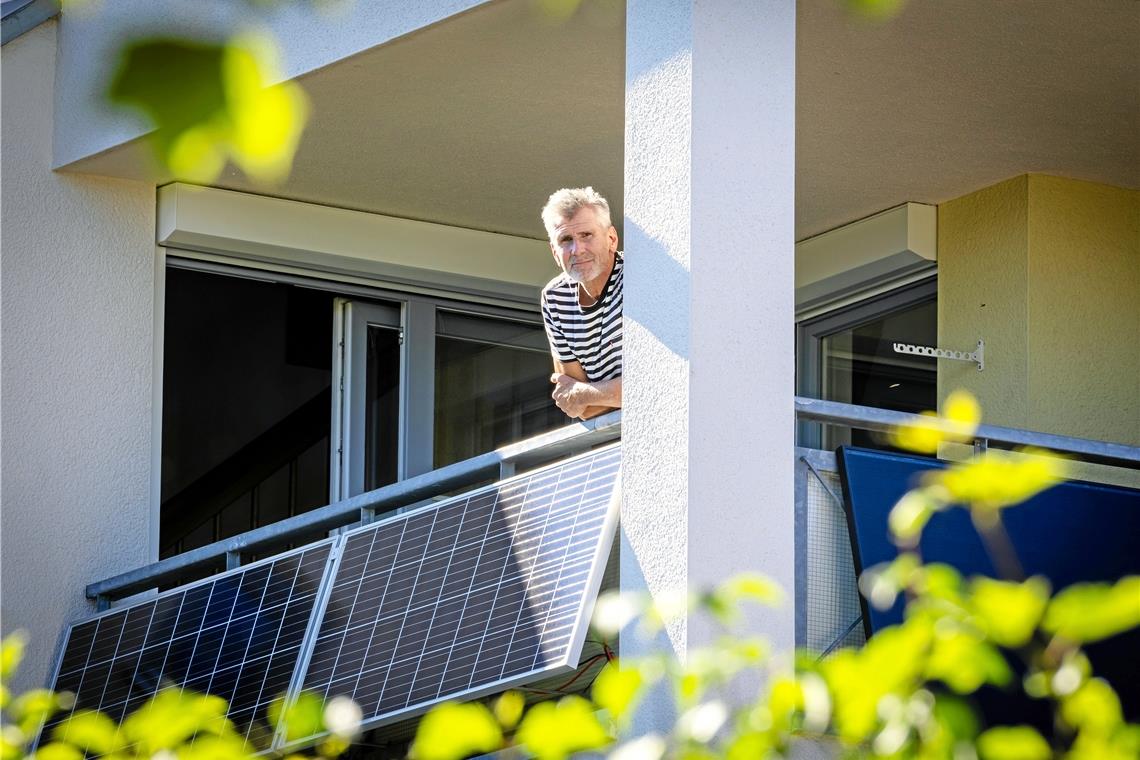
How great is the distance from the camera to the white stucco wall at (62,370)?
7.85 metres

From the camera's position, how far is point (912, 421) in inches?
212

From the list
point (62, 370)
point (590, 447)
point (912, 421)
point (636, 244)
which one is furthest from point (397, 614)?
point (62, 370)

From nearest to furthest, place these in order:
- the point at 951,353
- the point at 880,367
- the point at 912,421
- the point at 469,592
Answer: the point at 912,421
the point at 469,592
the point at 951,353
the point at 880,367

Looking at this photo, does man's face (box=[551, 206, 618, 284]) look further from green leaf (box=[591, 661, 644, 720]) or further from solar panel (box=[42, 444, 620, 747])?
green leaf (box=[591, 661, 644, 720])

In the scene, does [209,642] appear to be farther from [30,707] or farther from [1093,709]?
[1093,709]

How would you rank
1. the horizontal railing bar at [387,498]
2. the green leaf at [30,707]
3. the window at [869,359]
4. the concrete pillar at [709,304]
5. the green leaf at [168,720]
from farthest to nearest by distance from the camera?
the window at [869,359]
the horizontal railing bar at [387,498]
the concrete pillar at [709,304]
the green leaf at [30,707]
the green leaf at [168,720]

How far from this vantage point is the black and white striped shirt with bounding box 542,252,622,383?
6266 mm

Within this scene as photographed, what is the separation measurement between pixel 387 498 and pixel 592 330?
99cm

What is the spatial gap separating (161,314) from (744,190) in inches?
160

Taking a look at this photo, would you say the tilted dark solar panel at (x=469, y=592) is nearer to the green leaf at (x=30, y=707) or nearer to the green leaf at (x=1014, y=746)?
the green leaf at (x=30, y=707)

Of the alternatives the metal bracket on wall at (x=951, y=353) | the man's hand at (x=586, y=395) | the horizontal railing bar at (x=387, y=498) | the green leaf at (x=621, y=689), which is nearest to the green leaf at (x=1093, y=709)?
the green leaf at (x=621, y=689)

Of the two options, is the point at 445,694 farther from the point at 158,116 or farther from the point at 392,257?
the point at 158,116

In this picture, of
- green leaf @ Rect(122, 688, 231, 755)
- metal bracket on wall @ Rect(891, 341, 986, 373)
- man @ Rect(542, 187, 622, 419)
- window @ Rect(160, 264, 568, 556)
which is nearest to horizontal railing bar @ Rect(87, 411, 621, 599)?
man @ Rect(542, 187, 622, 419)

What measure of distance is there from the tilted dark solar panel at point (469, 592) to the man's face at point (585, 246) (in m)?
0.82
